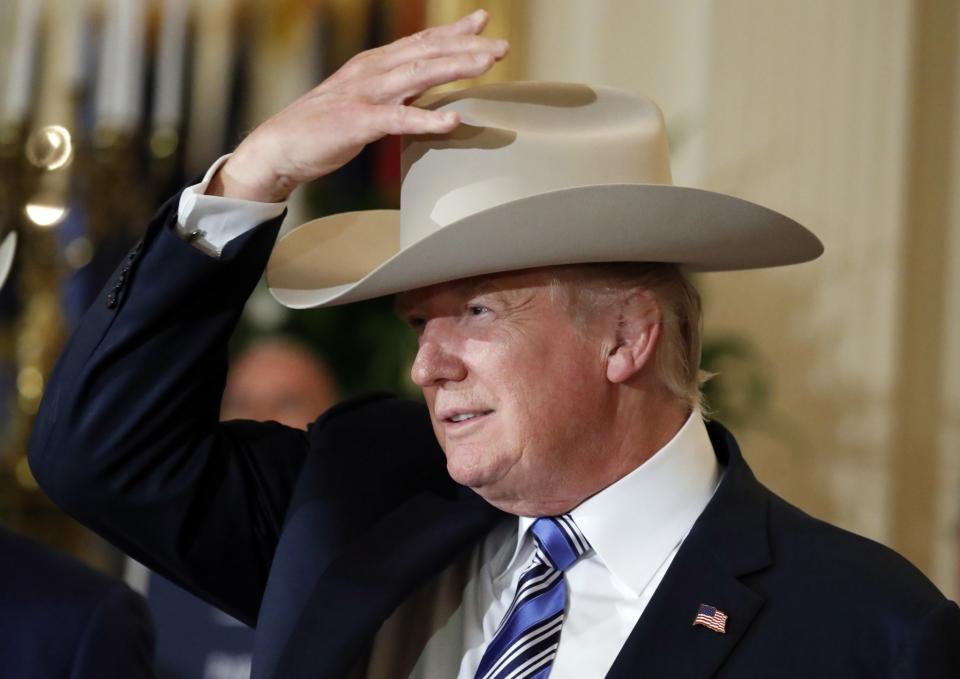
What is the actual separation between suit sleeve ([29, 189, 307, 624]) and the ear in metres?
0.48

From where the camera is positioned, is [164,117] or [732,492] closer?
[732,492]

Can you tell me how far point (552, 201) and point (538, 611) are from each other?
54 cm

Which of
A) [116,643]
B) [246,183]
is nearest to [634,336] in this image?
[246,183]

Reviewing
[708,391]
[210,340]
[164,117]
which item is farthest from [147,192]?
[210,340]

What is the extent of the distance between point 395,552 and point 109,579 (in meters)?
0.40

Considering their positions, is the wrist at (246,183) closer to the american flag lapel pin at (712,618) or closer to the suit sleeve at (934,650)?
the american flag lapel pin at (712,618)

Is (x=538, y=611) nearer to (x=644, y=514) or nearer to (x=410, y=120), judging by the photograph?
(x=644, y=514)

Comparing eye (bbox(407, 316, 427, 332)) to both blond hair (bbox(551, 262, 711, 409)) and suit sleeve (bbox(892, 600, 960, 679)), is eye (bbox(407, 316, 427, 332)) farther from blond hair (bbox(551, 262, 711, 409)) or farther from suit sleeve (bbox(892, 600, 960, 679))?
suit sleeve (bbox(892, 600, 960, 679))

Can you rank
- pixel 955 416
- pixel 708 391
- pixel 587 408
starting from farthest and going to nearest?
pixel 955 416 < pixel 708 391 < pixel 587 408

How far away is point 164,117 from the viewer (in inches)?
175

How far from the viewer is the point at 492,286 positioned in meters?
1.80

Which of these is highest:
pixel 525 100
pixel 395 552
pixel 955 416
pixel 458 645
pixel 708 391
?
pixel 525 100

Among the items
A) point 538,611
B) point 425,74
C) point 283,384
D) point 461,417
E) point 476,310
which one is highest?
point 425,74

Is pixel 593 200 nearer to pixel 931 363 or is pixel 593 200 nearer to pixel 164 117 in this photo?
pixel 164 117
